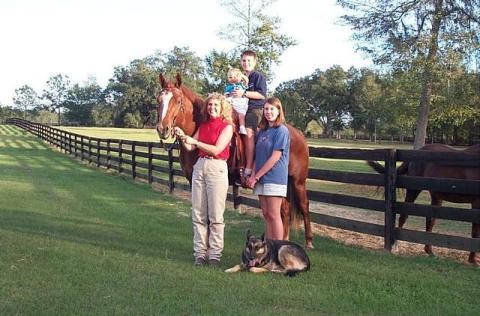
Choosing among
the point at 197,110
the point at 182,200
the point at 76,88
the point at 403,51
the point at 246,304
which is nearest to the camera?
the point at 246,304

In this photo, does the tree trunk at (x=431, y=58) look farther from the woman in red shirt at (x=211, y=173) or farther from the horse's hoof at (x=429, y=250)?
the woman in red shirt at (x=211, y=173)

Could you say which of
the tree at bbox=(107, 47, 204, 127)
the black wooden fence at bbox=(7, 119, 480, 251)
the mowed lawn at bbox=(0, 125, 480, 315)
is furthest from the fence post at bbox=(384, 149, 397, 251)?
the tree at bbox=(107, 47, 204, 127)

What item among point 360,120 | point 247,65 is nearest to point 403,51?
point 247,65

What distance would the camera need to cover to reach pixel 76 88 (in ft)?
413

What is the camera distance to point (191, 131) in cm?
629

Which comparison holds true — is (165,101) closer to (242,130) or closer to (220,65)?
(242,130)

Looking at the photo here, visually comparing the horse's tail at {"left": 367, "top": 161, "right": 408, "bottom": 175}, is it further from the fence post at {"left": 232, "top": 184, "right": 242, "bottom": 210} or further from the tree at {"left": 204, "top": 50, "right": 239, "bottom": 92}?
the tree at {"left": 204, "top": 50, "right": 239, "bottom": 92}

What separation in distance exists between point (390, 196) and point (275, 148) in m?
2.27

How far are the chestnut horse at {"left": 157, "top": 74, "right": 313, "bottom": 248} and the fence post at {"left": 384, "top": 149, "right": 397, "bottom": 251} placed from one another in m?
1.09

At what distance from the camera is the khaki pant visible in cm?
580

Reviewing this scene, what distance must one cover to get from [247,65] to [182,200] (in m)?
6.37

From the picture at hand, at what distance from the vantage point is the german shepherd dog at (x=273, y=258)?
5.41m

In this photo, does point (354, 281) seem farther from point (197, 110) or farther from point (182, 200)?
point (182, 200)

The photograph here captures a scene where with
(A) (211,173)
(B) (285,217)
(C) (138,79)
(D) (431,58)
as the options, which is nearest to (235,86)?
(A) (211,173)
